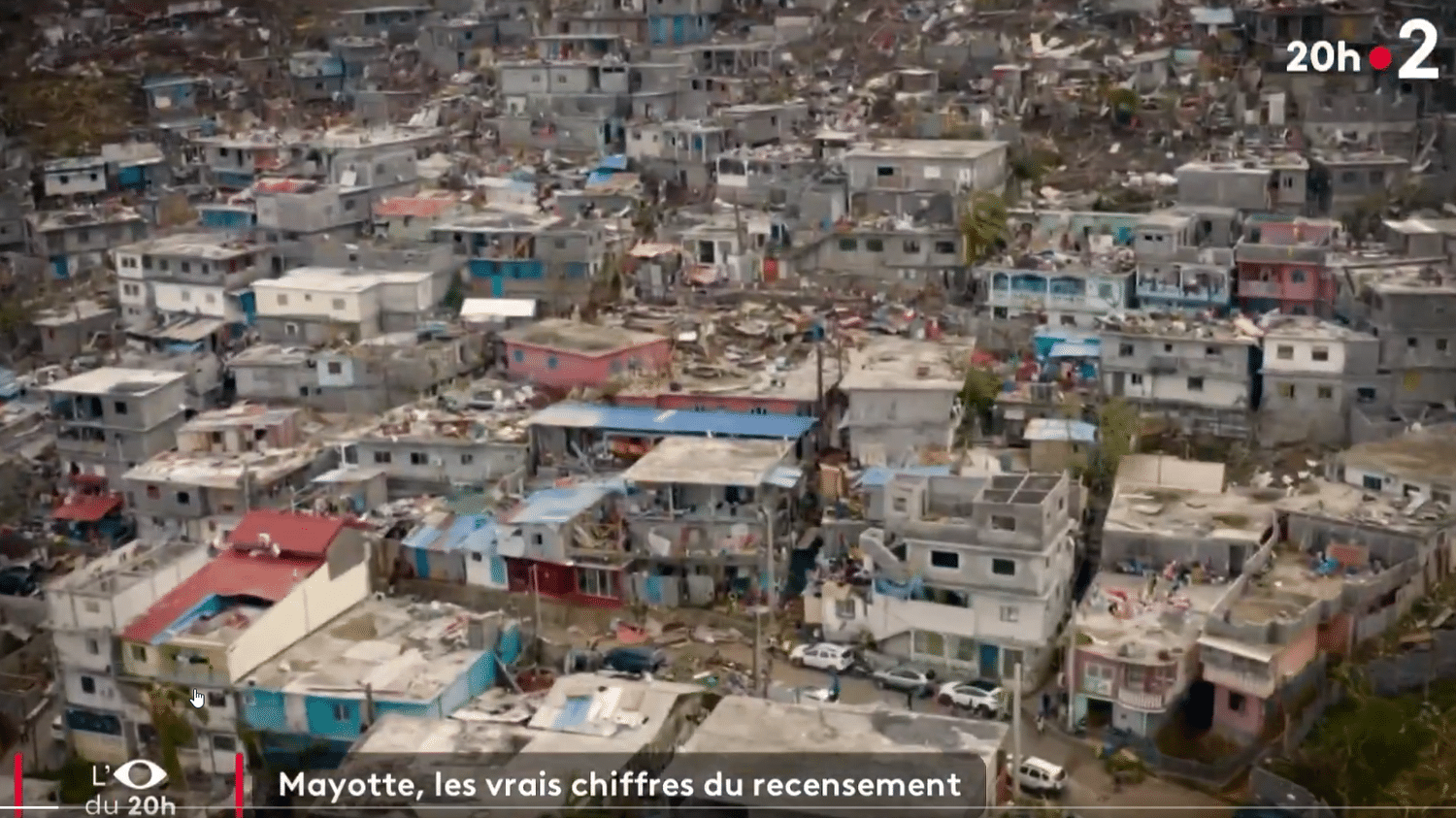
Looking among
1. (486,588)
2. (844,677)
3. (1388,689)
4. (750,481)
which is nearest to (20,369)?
(486,588)

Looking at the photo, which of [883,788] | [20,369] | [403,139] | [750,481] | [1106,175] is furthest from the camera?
[403,139]

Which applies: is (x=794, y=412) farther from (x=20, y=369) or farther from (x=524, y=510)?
(x=20, y=369)

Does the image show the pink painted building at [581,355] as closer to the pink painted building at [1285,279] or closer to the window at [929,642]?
the window at [929,642]

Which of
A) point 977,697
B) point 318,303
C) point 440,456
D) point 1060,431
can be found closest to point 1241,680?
point 977,697

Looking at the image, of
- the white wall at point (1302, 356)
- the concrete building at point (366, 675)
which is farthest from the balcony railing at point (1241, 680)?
the white wall at point (1302, 356)

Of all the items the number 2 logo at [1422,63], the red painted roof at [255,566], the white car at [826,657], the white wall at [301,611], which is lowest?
the white car at [826,657]

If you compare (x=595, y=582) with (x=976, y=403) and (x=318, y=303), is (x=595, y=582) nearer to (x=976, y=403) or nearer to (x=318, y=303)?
(x=976, y=403)

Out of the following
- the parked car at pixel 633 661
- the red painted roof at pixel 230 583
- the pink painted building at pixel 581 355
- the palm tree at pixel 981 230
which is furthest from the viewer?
the palm tree at pixel 981 230
